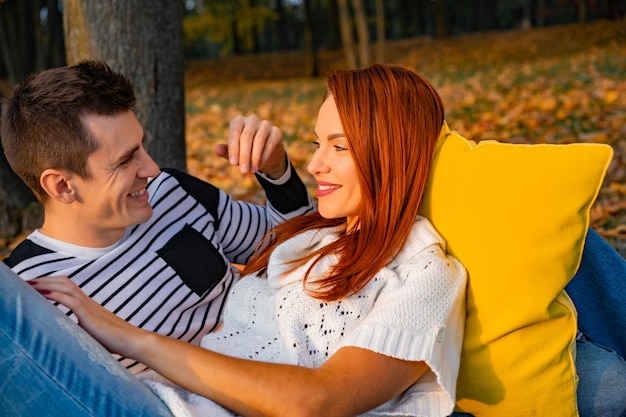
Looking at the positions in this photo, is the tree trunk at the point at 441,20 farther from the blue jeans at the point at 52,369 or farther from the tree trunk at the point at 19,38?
the blue jeans at the point at 52,369

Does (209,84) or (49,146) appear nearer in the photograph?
(49,146)

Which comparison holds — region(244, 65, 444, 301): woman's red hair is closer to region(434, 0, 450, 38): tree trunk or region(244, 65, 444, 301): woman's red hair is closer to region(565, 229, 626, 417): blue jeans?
region(565, 229, 626, 417): blue jeans

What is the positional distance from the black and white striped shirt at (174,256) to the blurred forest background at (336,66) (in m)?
0.78

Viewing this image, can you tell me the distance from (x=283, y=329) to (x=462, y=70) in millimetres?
13295

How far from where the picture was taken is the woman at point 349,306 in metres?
1.87

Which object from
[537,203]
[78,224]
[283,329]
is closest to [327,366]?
[283,329]

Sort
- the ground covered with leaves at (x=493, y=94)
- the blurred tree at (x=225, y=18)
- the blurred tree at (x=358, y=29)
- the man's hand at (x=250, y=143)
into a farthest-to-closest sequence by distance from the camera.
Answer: the blurred tree at (x=225, y=18)
the blurred tree at (x=358, y=29)
the ground covered with leaves at (x=493, y=94)
the man's hand at (x=250, y=143)

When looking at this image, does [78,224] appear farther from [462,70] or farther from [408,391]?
[462,70]

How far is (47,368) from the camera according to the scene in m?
1.83

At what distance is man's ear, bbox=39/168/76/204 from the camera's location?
7.61ft

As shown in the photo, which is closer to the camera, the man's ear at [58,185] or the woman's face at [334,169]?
the woman's face at [334,169]

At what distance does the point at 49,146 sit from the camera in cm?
231

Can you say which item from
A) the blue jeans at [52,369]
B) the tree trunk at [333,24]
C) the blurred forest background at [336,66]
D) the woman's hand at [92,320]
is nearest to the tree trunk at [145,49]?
the blurred forest background at [336,66]

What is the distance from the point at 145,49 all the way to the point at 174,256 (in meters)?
1.68
